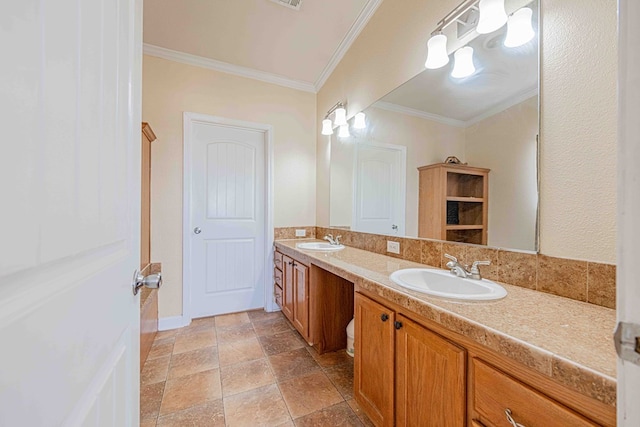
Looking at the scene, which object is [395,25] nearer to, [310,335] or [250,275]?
[310,335]

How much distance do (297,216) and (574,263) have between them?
241cm

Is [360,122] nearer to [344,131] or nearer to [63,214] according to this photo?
[344,131]

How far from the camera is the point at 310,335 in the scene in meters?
1.95

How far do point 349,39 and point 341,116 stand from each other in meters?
0.67

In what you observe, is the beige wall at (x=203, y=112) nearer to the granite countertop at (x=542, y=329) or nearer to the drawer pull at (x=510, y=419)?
the granite countertop at (x=542, y=329)

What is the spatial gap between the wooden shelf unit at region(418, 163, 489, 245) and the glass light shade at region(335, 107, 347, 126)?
105 centimetres

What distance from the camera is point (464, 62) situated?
132 centimetres

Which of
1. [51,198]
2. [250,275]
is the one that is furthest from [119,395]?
[250,275]

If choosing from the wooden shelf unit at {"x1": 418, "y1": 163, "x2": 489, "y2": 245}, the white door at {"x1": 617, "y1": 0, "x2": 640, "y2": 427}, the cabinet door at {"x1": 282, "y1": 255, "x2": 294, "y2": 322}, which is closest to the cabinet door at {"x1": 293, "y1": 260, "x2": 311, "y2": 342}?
the cabinet door at {"x1": 282, "y1": 255, "x2": 294, "y2": 322}

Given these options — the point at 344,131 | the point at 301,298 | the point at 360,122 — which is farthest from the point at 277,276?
the point at 360,122

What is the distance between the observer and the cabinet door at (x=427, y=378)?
0.80 metres

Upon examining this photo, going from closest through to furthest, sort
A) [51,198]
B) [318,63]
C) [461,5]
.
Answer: [51,198] → [461,5] → [318,63]

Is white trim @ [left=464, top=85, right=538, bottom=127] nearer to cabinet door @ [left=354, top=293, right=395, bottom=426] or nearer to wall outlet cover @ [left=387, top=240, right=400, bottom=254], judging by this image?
wall outlet cover @ [left=387, top=240, right=400, bottom=254]

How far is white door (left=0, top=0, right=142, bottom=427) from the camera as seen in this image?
267mm
